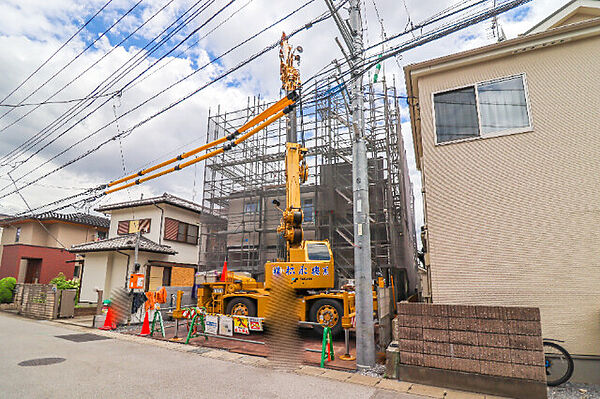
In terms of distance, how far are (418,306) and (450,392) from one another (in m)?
1.34

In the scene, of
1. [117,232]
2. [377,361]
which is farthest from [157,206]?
[377,361]

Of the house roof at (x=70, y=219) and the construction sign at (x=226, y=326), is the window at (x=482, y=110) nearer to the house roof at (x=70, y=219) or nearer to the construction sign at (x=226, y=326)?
the construction sign at (x=226, y=326)

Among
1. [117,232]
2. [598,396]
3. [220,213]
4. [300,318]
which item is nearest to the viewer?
[598,396]

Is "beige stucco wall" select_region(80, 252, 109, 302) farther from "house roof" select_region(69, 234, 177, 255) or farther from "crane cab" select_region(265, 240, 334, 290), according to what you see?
"crane cab" select_region(265, 240, 334, 290)

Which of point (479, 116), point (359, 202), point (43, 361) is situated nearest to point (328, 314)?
point (359, 202)

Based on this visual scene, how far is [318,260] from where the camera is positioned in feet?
33.3

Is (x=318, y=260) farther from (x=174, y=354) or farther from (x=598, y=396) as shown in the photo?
(x=598, y=396)

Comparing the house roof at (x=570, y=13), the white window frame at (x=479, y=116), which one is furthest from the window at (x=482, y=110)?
the house roof at (x=570, y=13)

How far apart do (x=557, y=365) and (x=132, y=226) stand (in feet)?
72.3

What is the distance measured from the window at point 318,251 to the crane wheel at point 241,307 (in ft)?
7.95

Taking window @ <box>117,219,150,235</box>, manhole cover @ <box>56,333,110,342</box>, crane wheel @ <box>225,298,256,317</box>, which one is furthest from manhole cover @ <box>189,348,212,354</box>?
window @ <box>117,219,150,235</box>

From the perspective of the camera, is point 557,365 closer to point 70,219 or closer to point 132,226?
point 132,226

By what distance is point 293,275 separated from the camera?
A: 392 inches

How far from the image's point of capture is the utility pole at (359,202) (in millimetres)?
6688
